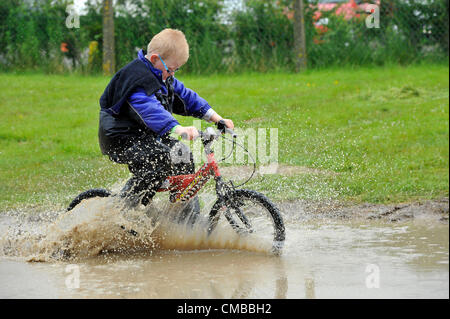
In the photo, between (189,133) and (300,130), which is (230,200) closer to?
(189,133)

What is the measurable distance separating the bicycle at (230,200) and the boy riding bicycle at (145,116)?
0.11 m

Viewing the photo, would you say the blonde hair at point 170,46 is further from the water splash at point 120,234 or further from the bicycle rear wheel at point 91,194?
the bicycle rear wheel at point 91,194

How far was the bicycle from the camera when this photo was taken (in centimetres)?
489

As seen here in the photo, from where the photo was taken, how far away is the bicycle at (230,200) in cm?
489

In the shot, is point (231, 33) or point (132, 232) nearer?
point (132, 232)

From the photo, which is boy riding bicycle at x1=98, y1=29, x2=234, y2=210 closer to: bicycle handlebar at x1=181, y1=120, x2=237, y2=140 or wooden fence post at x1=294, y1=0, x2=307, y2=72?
bicycle handlebar at x1=181, y1=120, x2=237, y2=140

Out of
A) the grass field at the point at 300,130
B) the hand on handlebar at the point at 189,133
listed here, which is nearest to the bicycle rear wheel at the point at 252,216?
the hand on handlebar at the point at 189,133

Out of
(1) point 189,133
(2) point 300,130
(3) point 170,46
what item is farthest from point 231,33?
(1) point 189,133

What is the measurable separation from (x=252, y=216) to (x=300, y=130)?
144 inches

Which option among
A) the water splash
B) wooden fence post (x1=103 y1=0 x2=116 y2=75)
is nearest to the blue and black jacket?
the water splash

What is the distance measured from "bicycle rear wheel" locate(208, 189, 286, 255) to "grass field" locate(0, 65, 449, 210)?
1.71 metres

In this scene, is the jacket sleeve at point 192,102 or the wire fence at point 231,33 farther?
the wire fence at point 231,33

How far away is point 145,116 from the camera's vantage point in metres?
4.70
